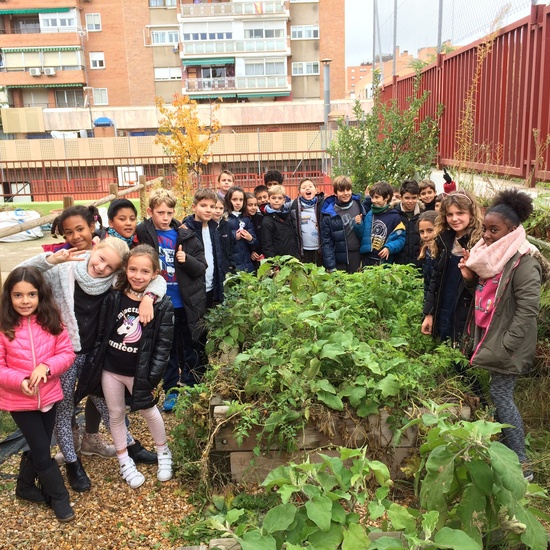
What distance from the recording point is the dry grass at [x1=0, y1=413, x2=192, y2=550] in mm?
2965

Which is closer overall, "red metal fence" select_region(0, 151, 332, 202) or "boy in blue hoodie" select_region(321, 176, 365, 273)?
"boy in blue hoodie" select_region(321, 176, 365, 273)

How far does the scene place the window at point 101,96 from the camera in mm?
46781

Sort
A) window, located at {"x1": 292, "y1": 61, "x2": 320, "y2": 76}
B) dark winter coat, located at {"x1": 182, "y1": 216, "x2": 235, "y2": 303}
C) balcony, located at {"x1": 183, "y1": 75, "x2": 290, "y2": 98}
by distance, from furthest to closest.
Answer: window, located at {"x1": 292, "y1": 61, "x2": 320, "y2": 76} → balcony, located at {"x1": 183, "y1": 75, "x2": 290, "y2": 98} → dark winter coat, located at {"x1": 182, "y1": 216, "x2": 235, "y2": 303}

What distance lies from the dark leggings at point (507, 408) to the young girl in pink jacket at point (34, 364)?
250cm

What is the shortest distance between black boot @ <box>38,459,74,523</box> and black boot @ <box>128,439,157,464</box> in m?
0.62

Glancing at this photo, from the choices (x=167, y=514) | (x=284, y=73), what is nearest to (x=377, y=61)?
(x=167, y=514)

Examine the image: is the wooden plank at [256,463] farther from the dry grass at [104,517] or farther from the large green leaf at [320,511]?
the large green leaf at [320,511]

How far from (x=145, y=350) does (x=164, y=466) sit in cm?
76

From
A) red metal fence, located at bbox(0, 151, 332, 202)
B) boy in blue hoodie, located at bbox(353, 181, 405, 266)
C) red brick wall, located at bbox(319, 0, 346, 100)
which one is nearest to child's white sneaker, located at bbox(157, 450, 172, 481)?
boy in blue hoodie, located at bbox(353, 181, 405, 266)

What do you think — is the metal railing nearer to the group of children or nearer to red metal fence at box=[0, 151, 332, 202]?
red metal fence at box=[0, 151, 332, 202]

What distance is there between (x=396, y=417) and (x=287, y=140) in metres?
32.4

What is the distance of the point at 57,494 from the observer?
10.3 ft

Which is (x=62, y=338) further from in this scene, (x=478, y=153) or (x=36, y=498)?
(x=478, y=153)

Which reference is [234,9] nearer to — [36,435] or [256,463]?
[36,435]
